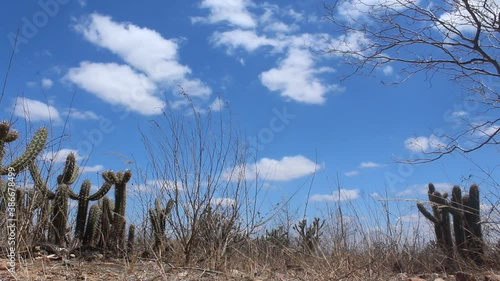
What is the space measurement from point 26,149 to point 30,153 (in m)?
0.08

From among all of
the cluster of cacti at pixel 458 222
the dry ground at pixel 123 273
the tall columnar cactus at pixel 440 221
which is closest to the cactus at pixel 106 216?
the dry ground at pixel 123 273

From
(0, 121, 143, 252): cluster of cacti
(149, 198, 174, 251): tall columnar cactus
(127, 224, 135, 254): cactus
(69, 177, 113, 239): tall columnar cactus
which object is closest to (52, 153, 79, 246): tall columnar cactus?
(0, 121, 143, 252): cluster of cacti

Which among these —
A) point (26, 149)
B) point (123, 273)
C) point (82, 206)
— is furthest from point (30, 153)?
point (82, 206)

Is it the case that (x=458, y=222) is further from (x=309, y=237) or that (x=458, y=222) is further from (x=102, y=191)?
(x=102, y=191)

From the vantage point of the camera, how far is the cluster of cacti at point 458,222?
28.4ft

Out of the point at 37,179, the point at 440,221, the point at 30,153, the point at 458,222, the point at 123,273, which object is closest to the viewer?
the point at 123,273

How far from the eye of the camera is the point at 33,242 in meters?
5.44

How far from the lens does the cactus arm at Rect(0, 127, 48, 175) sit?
5.86 metres

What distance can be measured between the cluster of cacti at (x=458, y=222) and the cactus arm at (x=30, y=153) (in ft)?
19.8

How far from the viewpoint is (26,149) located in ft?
→ 19.8

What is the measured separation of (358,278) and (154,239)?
3.03 metres

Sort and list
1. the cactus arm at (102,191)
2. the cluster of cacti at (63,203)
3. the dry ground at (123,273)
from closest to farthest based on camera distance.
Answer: the dry ground at (123,273), the cluster of cacti at (63,203), the cactus arm at (102,191)

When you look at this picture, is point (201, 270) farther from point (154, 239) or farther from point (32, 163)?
point (32, 163)

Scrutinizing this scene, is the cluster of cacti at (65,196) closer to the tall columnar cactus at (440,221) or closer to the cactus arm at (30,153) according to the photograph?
the cactus arm at (30,153)
